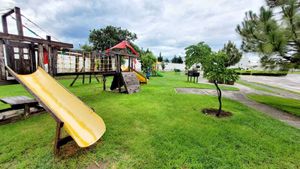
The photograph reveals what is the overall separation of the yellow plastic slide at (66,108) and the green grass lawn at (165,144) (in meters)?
0.21

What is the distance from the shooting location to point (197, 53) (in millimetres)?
4516

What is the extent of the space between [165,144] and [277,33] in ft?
14.9

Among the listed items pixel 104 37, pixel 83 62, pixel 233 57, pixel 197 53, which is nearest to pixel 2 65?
pixel 83 62

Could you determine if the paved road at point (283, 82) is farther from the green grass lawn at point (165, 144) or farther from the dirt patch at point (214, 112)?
the green grass lawn at point (165, 144)

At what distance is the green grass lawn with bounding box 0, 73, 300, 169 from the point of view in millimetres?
2197

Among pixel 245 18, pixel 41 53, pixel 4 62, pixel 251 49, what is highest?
pixel 245 18

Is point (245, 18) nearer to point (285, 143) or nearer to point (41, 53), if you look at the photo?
point (285, 143)

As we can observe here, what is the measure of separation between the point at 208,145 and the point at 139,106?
106 inches

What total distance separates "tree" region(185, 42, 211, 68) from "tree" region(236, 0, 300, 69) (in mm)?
1944

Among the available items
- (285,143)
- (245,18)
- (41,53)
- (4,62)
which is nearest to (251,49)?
(245,18)

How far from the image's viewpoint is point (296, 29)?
431 centimetres

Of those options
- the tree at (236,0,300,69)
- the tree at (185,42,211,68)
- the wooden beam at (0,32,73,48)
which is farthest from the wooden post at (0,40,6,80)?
the tree at (236,0,300,69)

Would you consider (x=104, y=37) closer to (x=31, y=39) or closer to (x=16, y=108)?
(x=31, y=39)

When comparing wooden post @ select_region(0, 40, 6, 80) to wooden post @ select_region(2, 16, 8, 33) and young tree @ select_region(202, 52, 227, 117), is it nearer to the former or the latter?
wooden post @ select_region(2, 16, 8, 33)
